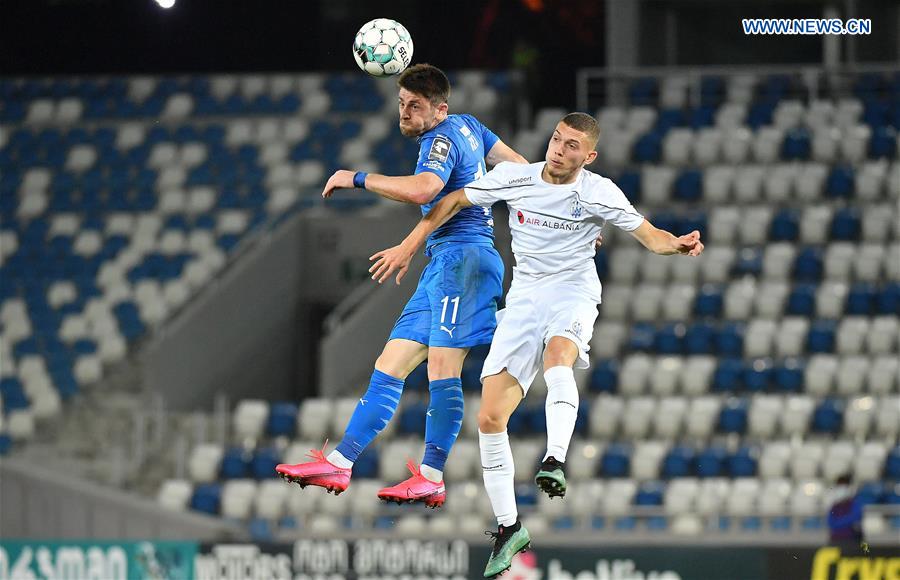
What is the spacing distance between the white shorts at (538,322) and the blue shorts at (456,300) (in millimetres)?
134

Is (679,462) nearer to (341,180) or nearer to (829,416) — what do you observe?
(829,416)

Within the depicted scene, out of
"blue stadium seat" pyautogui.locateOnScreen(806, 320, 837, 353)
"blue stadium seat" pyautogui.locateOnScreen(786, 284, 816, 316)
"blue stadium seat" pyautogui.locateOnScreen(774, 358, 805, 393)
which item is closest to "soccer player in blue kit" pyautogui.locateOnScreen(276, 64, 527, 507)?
"blue stadium seat" pyautogui.locateOnScreen(774, 358, 805, 393)

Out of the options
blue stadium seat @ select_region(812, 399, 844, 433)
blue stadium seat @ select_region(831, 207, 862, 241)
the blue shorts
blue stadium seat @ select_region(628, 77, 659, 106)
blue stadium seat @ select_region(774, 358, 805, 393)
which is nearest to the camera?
the blue shorts

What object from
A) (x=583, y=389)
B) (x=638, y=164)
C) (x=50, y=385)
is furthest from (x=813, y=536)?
(x=50, y=385)

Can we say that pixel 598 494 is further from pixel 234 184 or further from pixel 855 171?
pixel 234 184

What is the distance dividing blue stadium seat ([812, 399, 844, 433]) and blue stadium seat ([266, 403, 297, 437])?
5.15 metres

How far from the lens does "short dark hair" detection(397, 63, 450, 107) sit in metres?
7.68

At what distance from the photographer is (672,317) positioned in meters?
17.5

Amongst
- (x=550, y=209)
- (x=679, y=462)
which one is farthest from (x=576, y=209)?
(x=679, y=462)

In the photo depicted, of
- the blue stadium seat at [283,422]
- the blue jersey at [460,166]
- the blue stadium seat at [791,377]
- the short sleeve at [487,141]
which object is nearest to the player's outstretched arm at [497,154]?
the short sleeve at [487,141]

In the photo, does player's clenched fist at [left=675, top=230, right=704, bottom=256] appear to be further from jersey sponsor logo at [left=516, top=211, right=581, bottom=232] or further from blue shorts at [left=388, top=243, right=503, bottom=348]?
blue shorts at [left=388, top=243, right=503, bottom=348]

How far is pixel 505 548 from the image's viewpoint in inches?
302

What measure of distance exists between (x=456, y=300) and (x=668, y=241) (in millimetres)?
1115

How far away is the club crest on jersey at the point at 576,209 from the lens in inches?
304
